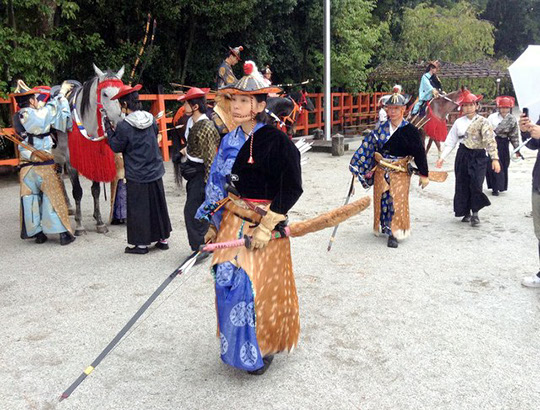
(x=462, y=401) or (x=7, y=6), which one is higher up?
(x=7, y=6)

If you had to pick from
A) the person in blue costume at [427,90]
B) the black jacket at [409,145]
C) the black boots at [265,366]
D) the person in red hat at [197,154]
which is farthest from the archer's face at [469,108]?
the black boots at [265,366]

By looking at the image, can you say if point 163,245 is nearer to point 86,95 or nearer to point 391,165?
point 86,95

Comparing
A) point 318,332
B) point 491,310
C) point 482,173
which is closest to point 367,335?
point 318,332

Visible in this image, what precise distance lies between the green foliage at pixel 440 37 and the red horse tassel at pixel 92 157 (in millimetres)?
18870

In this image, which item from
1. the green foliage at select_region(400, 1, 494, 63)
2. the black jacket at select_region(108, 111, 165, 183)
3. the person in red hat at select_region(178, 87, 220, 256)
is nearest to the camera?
the person in red hat at select_region(178, 87, 220, 256)

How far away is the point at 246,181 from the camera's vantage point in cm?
292

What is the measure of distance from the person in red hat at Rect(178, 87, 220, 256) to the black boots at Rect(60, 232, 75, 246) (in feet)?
5.70

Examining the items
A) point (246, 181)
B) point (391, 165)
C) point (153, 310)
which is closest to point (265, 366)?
point (246, 181)

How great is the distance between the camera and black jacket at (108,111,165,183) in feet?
17.0

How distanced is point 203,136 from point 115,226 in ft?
8.33

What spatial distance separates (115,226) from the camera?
22.5 feet

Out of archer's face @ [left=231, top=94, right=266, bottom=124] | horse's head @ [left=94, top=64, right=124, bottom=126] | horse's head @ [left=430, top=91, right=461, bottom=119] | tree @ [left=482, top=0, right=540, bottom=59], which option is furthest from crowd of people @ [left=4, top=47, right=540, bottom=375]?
tree @ [left=482, top=0, right=540, bottom=59]

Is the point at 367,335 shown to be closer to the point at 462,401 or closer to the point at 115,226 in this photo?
the point at 462,401

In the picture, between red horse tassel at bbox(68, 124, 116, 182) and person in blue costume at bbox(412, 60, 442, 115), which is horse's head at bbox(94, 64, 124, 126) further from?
person in blue costume at bbox(412, 60, 442, 115)
